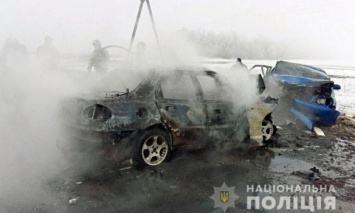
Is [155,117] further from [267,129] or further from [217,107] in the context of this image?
[267,129]

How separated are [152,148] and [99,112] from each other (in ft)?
3.59

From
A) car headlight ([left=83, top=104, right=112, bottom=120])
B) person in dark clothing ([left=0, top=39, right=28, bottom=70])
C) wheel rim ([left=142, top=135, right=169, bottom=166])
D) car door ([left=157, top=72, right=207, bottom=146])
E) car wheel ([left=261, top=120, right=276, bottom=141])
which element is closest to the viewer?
car headlight ([left=83, top=104, right=112, bottom=120])

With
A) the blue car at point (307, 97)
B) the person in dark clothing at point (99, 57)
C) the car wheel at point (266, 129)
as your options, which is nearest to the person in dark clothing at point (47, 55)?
the person in dark clothing at point (99, 57)

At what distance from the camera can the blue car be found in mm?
8531

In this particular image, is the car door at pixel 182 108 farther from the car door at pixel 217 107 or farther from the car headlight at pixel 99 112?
the car headlight at pixel 99 112

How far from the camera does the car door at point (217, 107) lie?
583 cm

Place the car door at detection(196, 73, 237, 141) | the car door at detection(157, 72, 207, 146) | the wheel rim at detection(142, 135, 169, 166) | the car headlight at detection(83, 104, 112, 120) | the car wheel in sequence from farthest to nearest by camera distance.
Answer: the car wheel → the car door at detection(196, 73, 237, 141) → the car door at detection(157, 72, 207, 146) → the wheel rim at detection(142, 135, 169, 166) → the car headlight at detection(83, 104, 112, 120)

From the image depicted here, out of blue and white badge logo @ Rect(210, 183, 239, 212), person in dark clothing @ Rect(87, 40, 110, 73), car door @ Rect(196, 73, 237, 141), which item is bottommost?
blue and white badge logo @ Rect(210, 183, 239, 212)

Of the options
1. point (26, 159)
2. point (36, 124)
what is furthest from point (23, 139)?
point (26, 159)

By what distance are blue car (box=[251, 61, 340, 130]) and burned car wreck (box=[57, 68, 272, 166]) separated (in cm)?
330

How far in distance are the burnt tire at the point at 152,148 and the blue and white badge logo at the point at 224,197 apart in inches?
45.9

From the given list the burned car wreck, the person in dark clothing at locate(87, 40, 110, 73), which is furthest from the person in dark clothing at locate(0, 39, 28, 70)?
the burned car wreck

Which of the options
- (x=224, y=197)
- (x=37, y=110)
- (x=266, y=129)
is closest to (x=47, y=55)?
(x=37, y=110)

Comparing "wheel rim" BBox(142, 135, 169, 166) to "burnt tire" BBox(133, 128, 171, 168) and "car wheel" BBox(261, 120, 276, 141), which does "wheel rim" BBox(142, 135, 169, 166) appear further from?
"car wheel" BBox(261, 120, 276, 141)
